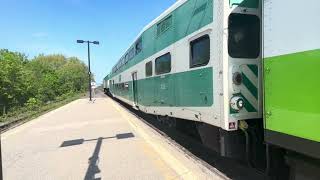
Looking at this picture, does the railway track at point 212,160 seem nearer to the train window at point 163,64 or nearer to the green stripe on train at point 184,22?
the train window at point 163,64

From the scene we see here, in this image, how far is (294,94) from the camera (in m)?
4.55

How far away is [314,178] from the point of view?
4.74m

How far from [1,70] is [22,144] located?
6679 centimetres

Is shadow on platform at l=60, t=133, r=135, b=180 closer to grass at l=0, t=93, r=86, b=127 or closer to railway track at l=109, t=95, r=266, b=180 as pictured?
railway track at l=109, t=95, r=266, b=180

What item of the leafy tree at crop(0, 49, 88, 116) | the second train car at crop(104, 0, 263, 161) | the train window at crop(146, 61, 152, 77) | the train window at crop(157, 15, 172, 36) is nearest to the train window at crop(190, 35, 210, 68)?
the second train car at crop(104, 0, 263, 161)

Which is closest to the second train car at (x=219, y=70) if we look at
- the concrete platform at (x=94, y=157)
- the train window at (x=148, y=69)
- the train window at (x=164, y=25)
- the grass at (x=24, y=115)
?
the train window at (x=164, y=25)

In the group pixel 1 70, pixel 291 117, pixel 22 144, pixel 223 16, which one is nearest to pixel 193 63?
pixel 223 16

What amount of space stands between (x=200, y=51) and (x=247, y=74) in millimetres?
1542

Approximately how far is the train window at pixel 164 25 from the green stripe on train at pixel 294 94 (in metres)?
5.02

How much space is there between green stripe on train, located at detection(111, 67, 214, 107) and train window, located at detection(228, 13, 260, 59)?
0.70 m

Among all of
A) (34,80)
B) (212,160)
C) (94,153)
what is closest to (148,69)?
(94,153)

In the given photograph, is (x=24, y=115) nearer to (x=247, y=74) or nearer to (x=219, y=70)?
(x=219, y=70)

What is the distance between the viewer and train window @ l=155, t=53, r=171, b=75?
33.0ft

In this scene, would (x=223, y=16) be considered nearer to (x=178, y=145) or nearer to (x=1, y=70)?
(x=178, y=145)
